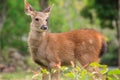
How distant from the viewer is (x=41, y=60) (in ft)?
37.9

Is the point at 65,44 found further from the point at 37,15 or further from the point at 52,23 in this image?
the point at 52,23

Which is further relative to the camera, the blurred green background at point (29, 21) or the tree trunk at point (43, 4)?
the blurred green background at point (29, 21)

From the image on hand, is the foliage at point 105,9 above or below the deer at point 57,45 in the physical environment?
above

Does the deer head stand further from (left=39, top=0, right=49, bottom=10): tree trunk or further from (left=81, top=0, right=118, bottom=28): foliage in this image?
(left=81, top=0, right=118, bottom=28): foliage

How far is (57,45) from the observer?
12.2 m

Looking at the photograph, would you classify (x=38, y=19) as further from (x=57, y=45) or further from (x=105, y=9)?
(x=105, y=9)

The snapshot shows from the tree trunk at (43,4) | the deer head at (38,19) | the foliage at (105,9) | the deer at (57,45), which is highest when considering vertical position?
the foliage at (105,9)

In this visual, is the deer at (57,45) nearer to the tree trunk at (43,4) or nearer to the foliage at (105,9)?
the tree trunk at (43,4)

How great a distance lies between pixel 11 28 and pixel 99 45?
50.6 ft

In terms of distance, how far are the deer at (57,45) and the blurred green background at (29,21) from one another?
6.18 meters

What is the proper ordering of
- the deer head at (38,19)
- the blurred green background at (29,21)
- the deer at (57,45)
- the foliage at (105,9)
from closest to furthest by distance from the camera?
the deer head at (38,19) → the deer at (57,45) → the blurred green background at (29,21) → the foliage at (105,9)

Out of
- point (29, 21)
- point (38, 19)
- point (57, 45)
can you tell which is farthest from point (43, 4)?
point (29, 21)

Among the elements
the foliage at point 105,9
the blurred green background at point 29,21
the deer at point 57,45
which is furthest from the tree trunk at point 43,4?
the foliage at point 105,9

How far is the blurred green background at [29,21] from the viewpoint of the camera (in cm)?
2409
